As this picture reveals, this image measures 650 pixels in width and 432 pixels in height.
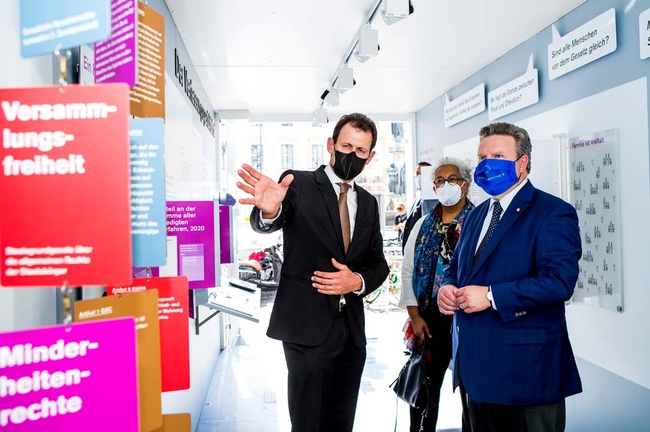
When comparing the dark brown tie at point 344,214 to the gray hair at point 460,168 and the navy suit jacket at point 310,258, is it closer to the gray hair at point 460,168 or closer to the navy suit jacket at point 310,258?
the navy suit jacket at point 310,258

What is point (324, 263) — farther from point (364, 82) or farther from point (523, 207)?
point (364, 82)

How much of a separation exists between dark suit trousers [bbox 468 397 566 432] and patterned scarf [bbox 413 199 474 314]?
0.79 m

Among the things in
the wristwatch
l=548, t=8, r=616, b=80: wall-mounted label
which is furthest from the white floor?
l=548, t=8, r=616, b=80: wall-mounted label

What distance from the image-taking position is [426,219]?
2736 mm

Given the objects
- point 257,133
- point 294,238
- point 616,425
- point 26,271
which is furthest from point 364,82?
point 257,133

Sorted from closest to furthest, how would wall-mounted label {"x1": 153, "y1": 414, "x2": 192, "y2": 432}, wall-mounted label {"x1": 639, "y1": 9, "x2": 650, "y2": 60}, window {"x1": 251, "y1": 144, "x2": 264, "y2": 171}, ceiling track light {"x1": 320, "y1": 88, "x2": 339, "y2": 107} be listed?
1. wall-mounted label {"x1": 153, "y1": 414, "x2": 192, "y2": 432}
2. wall-mounted label {"x1": 639, "y1": 9, "x2": 650, "y2": 60}
3. ceiling track light {"x1": 320, "y1": 88, "x2": 339, "y2": 107}
4. window {"x1": 251, "y1": 144, "x2": 264, "y2": 171}

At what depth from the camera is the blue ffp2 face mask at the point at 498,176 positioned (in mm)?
1823

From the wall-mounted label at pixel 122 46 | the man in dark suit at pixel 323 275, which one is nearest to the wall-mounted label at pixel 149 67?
the wall-mounted label at pixel 122 46

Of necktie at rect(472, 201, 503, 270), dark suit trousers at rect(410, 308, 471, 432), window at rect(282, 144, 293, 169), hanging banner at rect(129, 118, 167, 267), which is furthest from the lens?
window at rect(282, 144, 293, 169)

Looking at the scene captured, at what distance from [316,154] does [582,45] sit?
23.3 m

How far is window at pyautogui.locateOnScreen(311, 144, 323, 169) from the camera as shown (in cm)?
2492

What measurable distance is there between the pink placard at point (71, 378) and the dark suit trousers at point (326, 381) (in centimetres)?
116

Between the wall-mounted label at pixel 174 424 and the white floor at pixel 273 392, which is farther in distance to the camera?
the white floor at pixel 273 392

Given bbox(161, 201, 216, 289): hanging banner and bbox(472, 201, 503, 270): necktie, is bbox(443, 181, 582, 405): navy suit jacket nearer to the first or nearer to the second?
bbox(472, 201, 503, 270): necktie
